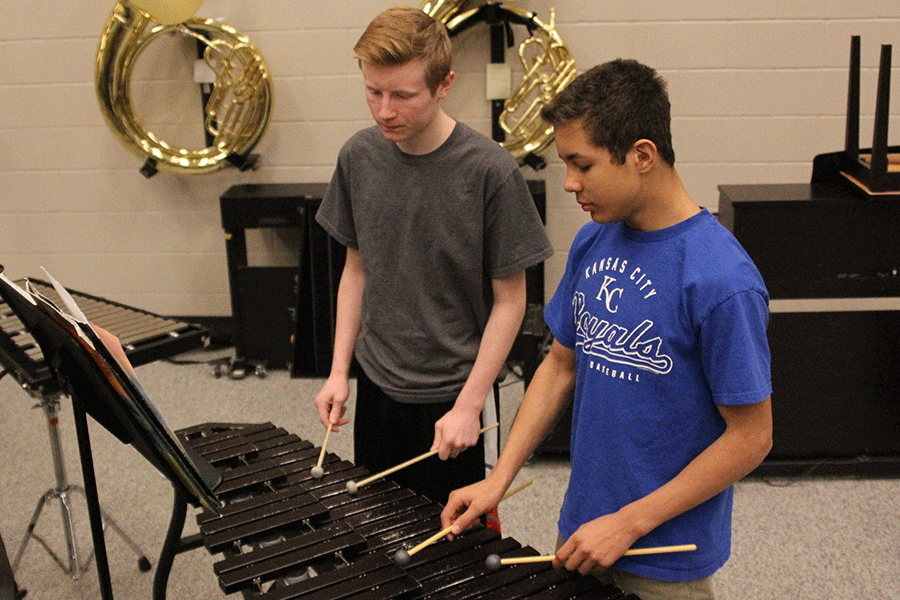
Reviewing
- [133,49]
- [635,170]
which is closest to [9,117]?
[133,49]

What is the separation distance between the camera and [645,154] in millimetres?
1324

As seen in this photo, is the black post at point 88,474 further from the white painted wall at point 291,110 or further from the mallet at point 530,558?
the white painted wall at point 291,110

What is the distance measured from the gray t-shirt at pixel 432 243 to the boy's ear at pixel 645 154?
0.54 m

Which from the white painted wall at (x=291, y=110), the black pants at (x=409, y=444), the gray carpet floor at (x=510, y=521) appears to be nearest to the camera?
the black pants at (x=409, y=444)

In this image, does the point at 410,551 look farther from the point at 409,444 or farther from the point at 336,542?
the point at 409,444

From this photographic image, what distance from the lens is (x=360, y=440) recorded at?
213 cm

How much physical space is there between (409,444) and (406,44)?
35.0 inches

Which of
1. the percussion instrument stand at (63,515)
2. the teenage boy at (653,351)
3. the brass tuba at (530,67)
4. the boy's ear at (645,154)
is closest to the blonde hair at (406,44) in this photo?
the teenage boy at (653,351)

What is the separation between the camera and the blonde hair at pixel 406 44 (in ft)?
5.66

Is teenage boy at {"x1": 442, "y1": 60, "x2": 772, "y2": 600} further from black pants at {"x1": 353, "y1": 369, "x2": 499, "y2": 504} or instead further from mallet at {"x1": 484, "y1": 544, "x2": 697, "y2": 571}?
black pants at {"x1": 353, "y1": 369, "x2": 499, "y2": 504}

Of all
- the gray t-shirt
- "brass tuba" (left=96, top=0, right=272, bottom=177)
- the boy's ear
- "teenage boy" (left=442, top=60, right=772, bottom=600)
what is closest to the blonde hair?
the gray t-shirt

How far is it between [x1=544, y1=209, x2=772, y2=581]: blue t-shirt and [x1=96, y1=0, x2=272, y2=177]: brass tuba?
115 inches

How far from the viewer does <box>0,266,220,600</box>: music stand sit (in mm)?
1445

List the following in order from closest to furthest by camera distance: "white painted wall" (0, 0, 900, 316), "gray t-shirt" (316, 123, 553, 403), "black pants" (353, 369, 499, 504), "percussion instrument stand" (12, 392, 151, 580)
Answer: "gray t-shirt" (316, 123, 553, 403) → "black pants" (353, 369, 499, 504) → "percussion instrument stand" (12, 392, 151, 580) → "white painted wall" (0, 0, 900, 316)
